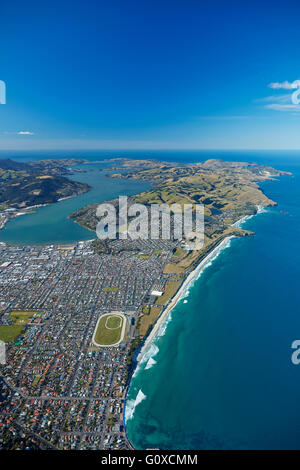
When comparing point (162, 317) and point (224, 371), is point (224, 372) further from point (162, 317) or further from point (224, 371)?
point (162, 317)

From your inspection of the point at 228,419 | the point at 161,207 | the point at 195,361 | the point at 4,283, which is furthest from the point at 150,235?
the point at 228,419

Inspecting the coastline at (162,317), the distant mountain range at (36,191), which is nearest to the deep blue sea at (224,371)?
the coastline at (162,317)

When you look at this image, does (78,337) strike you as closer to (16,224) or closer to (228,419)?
(228,419)

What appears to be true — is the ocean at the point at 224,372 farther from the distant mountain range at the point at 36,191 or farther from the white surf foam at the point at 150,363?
the distant mountain range at the point at 36,191

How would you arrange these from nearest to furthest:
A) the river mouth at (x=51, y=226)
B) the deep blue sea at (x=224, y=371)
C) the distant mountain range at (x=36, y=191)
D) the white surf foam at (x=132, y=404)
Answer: the deep blue sea at (x=224, y=371), the white surf foam at (x=132, y=404), the river mouth at (x=51, y=226), the distant mountain range at (x=36, y=191)

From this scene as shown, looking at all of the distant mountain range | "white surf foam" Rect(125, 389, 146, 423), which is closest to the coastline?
"white surf foam" Rect(125, 389, 146, 423)

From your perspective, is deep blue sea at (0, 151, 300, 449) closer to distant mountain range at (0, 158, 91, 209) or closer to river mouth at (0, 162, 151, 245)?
river mouth at (0, 162, 151, 245)
